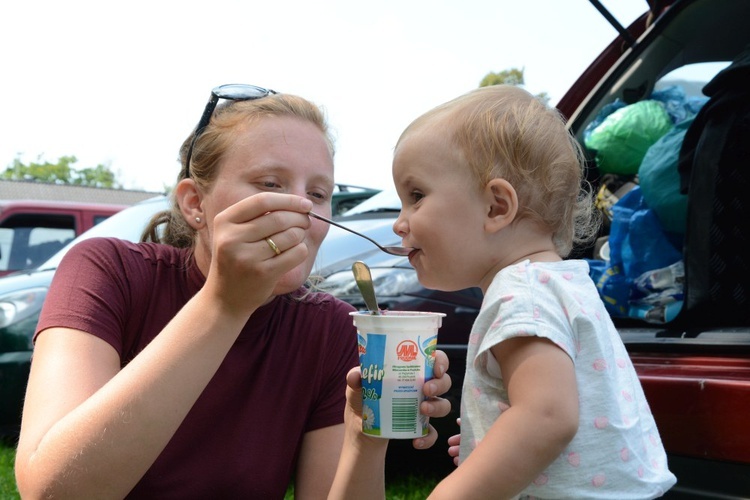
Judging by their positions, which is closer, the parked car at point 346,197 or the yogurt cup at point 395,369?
the yogurt cup at point 395,369

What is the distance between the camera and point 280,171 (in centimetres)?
171

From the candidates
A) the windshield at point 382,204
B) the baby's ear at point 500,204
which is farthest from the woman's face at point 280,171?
the windshield at point 382,204

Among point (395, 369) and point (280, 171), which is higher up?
point (280, 171)

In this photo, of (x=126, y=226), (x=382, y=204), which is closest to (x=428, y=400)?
(x=382, y=204)

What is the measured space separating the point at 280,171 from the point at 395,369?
1.82 feet

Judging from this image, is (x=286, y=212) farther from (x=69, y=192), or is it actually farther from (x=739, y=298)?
(x=69, y=192)

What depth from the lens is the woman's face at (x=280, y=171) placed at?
1.71 meters

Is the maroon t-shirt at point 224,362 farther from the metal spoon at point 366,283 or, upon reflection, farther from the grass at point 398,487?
the grass at point 398,487

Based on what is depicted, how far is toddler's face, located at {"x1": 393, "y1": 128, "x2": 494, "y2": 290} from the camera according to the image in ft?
5.11

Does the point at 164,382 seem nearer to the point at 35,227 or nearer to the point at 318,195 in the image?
the point at 318,195

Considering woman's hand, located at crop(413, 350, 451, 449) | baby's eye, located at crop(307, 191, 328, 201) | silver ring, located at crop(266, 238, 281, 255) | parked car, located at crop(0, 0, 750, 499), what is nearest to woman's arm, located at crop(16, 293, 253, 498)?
silver ring, located at crop(266, 238, 281, 255)

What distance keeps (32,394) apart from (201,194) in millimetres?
620

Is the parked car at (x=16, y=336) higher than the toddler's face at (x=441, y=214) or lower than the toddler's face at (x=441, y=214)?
lower

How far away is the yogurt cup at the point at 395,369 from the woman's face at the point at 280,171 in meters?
0.31
